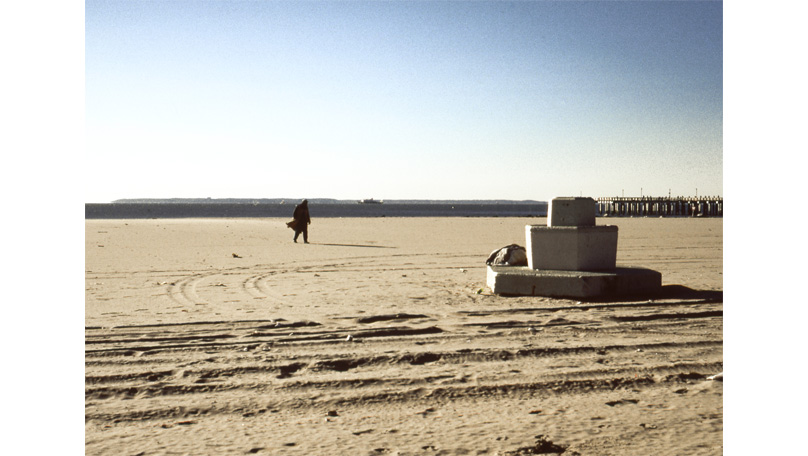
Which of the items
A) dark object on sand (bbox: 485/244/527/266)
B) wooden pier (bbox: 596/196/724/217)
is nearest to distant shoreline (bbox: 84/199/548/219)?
wooden pier (bbox: 596/196/724/217)

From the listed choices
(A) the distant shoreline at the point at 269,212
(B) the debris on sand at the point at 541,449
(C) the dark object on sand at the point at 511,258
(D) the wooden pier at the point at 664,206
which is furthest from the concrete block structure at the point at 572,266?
(D) the wooden pier at the point at 664,206

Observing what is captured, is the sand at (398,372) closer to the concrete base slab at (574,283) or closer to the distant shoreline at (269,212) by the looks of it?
the concrete base slab at (574,283)

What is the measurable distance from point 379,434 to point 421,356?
1550mm

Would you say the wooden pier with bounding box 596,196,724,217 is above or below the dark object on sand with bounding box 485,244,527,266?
above

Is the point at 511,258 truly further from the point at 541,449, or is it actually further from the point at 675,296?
the point at 541,449

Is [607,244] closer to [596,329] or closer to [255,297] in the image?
[596,329]

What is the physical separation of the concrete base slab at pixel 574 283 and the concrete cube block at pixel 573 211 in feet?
2.31

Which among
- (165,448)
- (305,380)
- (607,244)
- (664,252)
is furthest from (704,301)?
(664,252)

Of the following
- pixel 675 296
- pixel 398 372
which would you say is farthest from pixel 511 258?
pixel 398 372

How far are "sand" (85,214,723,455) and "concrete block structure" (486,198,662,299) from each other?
1.01ft

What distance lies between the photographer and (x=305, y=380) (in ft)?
14.3

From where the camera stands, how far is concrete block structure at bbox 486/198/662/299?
783 cm

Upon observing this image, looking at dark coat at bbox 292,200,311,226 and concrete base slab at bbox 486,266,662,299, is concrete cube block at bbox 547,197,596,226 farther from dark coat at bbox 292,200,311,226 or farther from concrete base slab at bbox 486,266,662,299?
dark coat at bbox 292,200,311,226

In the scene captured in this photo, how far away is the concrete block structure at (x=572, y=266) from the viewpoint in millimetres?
7832
